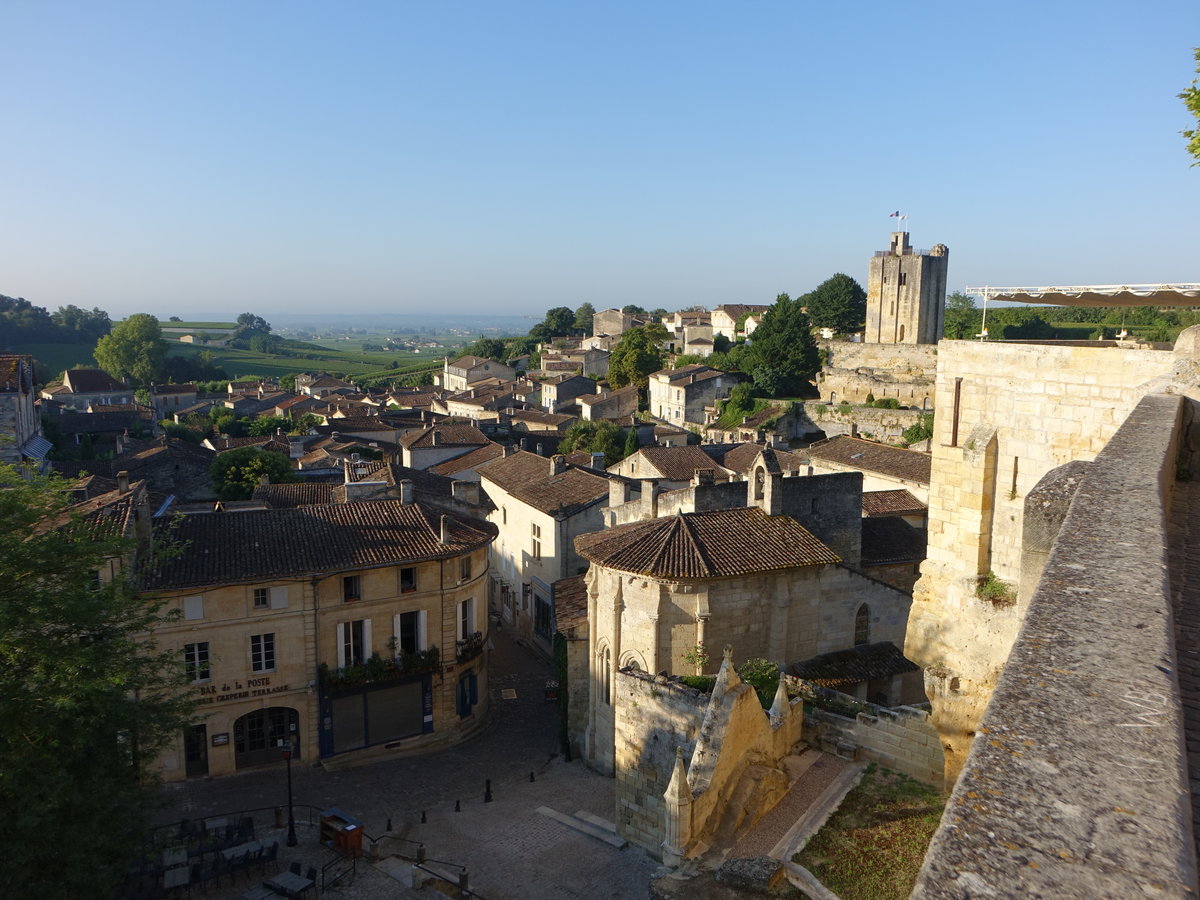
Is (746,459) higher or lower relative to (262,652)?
higher

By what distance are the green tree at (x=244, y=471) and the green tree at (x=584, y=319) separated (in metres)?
108

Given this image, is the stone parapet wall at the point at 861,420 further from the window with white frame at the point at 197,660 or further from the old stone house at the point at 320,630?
the window with white frame at the point at 197,660

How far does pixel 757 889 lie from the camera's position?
485 inches

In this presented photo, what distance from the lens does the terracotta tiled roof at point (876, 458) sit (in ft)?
135

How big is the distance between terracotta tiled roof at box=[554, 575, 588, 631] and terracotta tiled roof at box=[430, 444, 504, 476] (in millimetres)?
23508

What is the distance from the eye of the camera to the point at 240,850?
20.4 meters

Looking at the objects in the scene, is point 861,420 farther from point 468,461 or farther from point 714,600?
point 714,600

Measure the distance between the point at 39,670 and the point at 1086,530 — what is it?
15292 mm

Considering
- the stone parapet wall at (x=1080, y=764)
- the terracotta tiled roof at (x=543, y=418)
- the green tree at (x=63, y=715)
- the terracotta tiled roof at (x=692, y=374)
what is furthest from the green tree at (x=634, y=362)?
the stone parapet wall at (x=1080, y=764)

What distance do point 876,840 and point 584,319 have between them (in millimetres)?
151964

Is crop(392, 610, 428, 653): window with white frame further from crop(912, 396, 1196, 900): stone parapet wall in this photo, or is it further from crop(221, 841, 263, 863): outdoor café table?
crop(912, 396, 1196, 900): stone parapet wall

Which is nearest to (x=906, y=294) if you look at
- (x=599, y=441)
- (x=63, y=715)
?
(x=599, y=441)

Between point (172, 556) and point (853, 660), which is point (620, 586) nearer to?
point (853, 660)

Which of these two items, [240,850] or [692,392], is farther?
[692,392]
